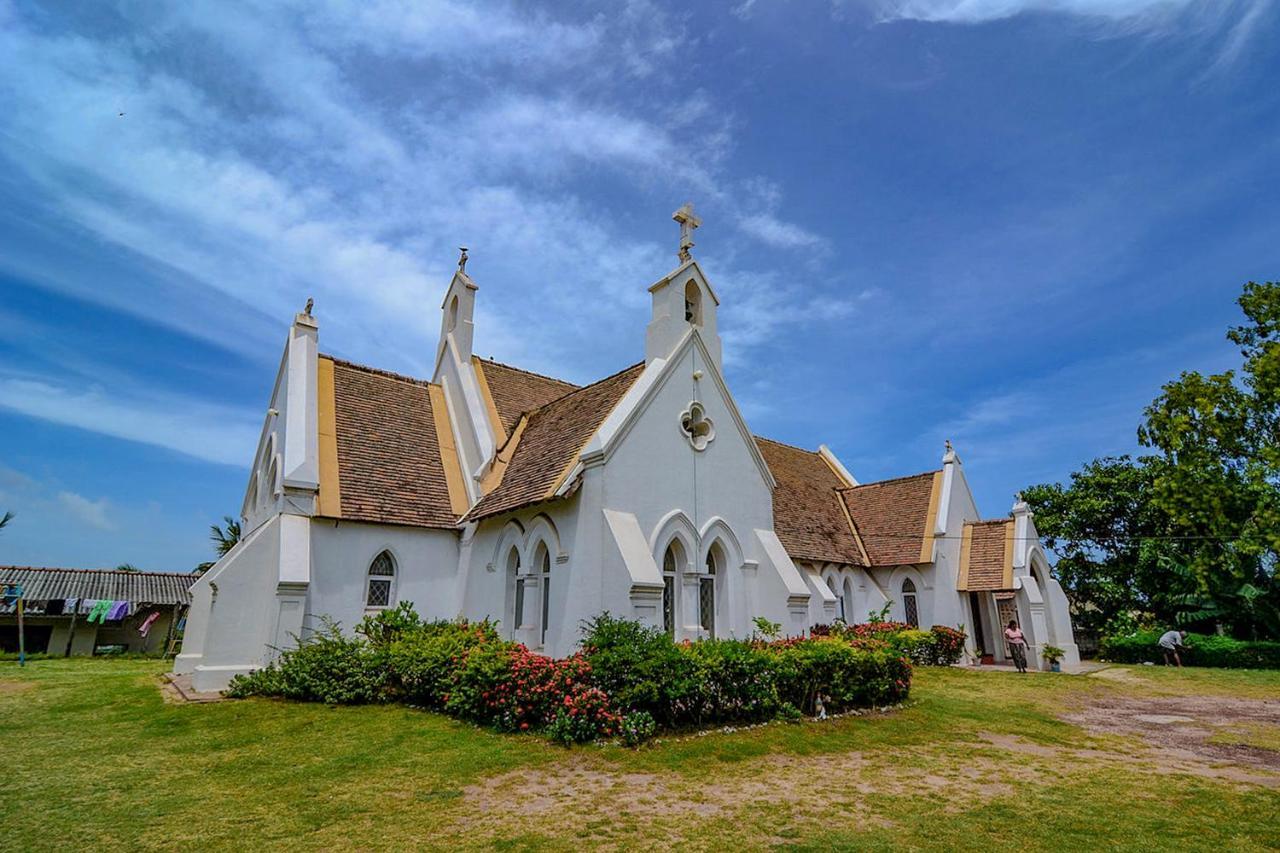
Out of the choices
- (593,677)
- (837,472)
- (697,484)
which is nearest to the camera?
(593,677)

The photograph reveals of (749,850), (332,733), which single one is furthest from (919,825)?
(332,733)

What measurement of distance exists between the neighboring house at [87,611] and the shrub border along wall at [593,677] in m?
24.4

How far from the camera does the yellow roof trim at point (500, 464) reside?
19.0 metres

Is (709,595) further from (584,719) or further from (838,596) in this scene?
(838,596)

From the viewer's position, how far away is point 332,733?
11016 millimetres

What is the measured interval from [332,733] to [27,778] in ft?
12.5

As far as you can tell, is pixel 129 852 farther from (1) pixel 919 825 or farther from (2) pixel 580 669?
(1) pixel 919 825

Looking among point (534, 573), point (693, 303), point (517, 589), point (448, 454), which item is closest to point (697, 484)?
point (534, 573)

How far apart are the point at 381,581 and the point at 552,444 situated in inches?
227

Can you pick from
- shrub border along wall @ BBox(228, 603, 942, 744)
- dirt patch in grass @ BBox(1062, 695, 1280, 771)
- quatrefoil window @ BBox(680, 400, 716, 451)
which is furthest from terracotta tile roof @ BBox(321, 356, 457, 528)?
dirt patch in grass @ BBox(1062, 695, 1280, 771)

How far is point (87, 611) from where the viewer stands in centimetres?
3097

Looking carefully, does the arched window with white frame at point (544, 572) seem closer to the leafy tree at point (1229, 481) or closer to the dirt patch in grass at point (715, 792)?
the dirt patch in grass at point (715, 792)

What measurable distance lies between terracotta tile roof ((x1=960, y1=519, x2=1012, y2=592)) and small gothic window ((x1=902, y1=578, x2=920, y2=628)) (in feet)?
6.32

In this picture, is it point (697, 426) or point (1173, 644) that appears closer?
point (697, 426)
